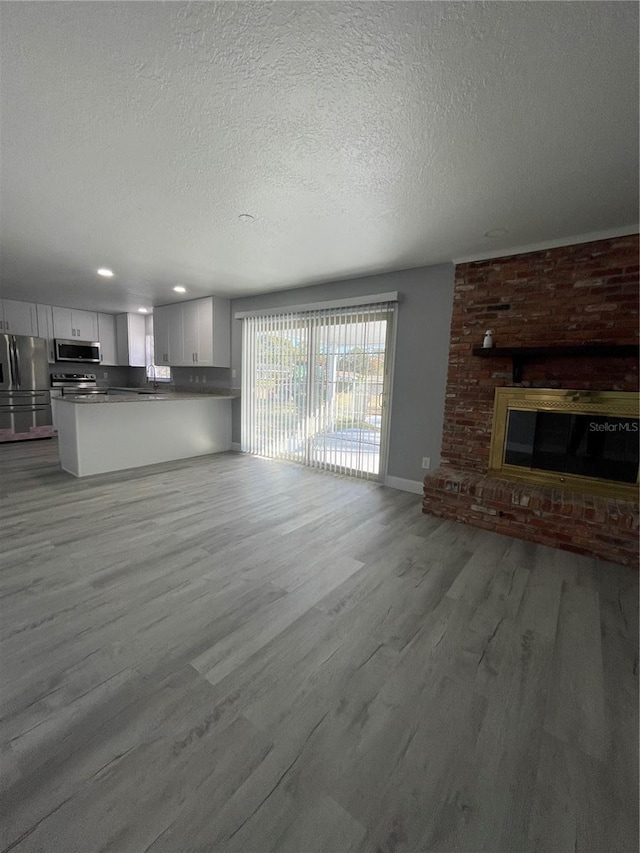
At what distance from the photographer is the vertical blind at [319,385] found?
13.2 feet

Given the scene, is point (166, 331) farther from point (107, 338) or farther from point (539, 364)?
point (539, 364)

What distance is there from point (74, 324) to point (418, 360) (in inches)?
264

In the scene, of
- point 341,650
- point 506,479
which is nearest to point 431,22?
point 341,650

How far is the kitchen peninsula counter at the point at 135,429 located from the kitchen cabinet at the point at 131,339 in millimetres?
2662

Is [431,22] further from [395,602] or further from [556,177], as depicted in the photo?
[395,602]

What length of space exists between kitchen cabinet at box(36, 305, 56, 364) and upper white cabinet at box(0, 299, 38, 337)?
0.20 feet

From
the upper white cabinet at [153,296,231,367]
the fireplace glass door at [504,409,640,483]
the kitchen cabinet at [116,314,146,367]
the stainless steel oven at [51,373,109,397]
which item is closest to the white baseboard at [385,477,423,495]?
the fireplace glass door at [504,409,640,483]

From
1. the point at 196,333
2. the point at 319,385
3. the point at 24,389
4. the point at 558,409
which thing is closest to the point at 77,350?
the point at 24,389

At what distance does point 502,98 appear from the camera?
1432 mm

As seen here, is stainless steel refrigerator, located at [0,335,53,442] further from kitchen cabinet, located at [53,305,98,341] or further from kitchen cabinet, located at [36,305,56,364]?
kitchen cabinet, located at [53,305,98,341]

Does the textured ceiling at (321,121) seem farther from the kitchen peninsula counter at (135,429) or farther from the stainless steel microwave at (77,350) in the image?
the stainless steel microwave at (77,350)

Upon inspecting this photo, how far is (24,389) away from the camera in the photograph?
19.3 feet

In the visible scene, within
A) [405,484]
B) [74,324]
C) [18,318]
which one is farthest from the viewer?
[74,324]

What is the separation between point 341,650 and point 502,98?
2505mm
